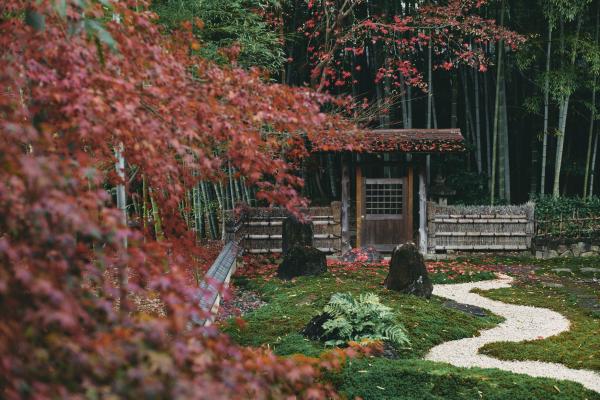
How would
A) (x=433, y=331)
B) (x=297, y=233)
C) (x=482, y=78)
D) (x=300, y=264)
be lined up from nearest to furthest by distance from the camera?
(x=433, y=331)
(x=300, y=264)
(x=297, y=233)
(x=482, y=78)

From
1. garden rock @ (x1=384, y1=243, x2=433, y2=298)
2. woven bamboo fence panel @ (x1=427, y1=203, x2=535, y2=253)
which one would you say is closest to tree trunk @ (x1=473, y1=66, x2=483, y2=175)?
woven bamboo fence panel @ (x1=427, y1=203, x2=535, y2=253)

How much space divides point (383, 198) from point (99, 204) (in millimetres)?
11315

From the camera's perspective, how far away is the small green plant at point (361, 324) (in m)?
5.63

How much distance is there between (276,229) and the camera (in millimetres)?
12164

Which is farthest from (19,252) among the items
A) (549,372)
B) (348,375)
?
(549,372)

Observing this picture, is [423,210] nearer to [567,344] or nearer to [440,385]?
[567,344]

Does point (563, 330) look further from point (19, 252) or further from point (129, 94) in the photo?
point (19, 252)

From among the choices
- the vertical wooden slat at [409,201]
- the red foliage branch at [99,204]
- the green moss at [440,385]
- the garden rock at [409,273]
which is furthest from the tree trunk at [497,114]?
the red foliage branch at [99,204]

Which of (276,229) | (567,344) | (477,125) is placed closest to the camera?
(567,344)

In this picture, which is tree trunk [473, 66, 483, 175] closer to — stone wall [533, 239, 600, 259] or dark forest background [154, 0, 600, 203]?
dark forest background [154, 0, 600, 203]

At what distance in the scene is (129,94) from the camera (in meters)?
2.46

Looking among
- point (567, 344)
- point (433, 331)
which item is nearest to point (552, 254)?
point (567, 344)

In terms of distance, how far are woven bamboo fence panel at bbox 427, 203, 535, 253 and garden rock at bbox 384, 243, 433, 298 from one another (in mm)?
4347

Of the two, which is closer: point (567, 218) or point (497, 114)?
point (567, 218)
